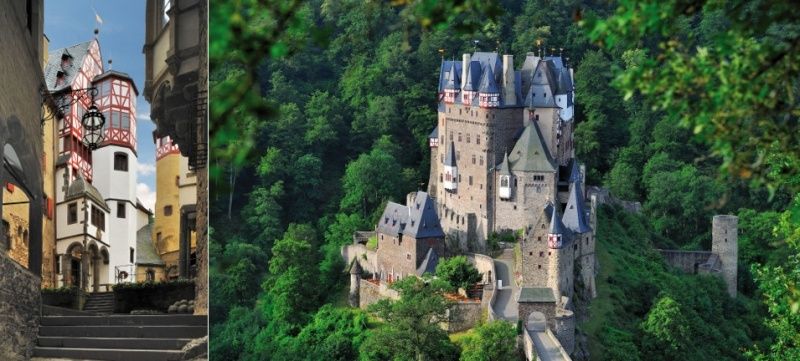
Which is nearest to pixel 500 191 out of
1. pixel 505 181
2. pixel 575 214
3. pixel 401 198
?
pixel 505 181

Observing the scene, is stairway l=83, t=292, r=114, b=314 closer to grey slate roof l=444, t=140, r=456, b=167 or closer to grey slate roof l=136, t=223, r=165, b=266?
grey slate roof l=136, t=223, r=165, b=266

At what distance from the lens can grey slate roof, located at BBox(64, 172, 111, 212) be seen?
7426mm

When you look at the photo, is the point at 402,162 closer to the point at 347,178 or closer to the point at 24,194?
the point at 347,178

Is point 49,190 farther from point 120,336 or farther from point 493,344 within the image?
point 493,344

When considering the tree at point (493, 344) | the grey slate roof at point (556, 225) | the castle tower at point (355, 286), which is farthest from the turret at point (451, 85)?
the tree at point (493, 344)

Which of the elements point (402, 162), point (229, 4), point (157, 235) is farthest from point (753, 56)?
point (402, 162)

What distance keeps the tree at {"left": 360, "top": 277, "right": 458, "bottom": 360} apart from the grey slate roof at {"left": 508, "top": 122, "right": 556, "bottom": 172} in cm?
309

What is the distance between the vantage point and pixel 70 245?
24.3 ft

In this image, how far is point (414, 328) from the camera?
24.7m

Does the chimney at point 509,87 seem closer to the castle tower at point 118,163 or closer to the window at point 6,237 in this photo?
the castle tower at point 118,163

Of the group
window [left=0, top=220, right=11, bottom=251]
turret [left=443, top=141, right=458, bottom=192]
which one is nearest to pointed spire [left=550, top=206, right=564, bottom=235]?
turret [left=443, top=141, right=458, bottom=192]

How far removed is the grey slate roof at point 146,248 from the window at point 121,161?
336 mm

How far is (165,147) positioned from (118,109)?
33cm

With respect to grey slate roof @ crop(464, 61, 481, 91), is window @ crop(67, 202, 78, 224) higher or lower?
lower
